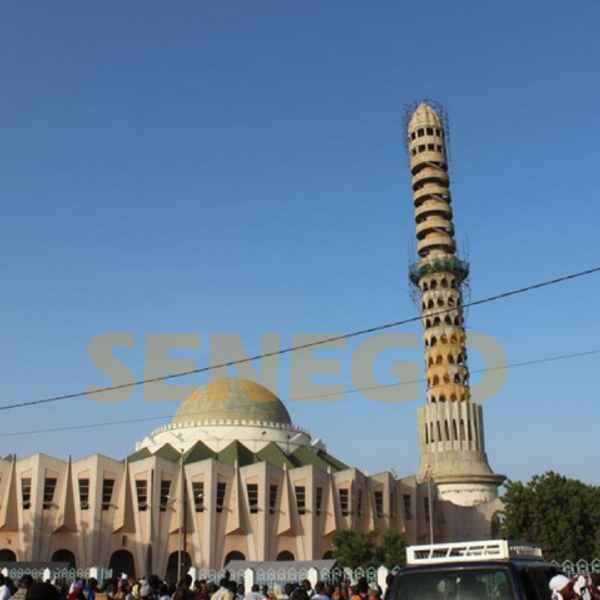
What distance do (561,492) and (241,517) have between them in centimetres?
2058

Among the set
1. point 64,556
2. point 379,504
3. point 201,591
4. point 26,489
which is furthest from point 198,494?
point 201,591

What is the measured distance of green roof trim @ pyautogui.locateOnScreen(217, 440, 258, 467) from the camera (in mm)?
58156

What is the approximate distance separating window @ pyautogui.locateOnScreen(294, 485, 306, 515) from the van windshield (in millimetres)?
48359

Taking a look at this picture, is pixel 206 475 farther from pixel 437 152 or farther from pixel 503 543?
pixel 503 543

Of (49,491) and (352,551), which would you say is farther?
(49,491)

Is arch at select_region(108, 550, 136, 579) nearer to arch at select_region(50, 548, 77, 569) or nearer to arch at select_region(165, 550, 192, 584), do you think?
arch at select_region(165, 550, 192, 584)

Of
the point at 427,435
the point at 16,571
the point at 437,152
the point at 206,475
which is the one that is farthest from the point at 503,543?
the point at 437,152

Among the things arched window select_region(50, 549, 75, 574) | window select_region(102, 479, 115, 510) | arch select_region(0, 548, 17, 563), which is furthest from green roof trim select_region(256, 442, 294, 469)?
arch select_region(0, 548, 17, 563)

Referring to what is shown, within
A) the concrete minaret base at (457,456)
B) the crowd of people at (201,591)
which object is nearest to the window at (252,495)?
the concrete minaret base at (457,456)

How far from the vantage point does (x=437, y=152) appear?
7181 cm

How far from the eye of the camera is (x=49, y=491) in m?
50.6

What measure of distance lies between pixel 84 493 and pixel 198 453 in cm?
1098

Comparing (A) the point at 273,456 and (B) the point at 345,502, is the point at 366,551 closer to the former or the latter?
(B) the point at 345,502

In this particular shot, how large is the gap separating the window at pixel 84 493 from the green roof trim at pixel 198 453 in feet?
28.1
